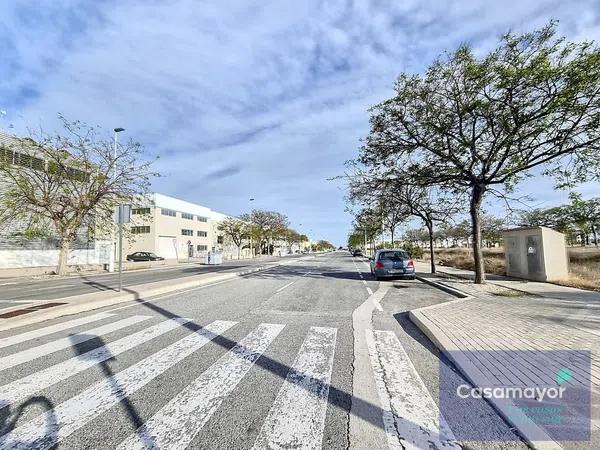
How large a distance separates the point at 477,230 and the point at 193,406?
44.9ft

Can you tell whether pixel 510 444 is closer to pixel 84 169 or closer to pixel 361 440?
pixel 361 440

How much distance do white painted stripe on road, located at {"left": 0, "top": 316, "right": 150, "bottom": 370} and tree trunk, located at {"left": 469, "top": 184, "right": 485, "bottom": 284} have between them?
12743 mm

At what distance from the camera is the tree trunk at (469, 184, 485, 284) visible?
13.5m

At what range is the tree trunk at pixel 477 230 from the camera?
531 inches

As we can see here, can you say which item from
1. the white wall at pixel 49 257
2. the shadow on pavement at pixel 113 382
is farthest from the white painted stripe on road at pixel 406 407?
the white wall at pixel 49 257

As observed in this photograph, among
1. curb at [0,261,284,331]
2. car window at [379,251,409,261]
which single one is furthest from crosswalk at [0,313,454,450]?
car window at [379,251,409,261]

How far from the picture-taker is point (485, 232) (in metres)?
60.4

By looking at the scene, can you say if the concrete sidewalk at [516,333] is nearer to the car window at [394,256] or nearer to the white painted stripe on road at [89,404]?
the white painted stripe on road at [89,404]

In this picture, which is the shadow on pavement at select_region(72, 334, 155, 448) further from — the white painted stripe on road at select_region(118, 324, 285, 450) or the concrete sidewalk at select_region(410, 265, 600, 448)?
the concrete sidewalk at select_region(410, 265, 600, 448)

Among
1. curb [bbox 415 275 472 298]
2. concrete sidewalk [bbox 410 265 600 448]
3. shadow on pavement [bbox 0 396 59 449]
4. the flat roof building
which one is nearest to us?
shadow on pavement [bbox 0 396 59 449]

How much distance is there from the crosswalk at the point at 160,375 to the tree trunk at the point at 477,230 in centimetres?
962

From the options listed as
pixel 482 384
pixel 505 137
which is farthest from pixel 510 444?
pixel 505 137

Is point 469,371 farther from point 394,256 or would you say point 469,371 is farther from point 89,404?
point 394,256

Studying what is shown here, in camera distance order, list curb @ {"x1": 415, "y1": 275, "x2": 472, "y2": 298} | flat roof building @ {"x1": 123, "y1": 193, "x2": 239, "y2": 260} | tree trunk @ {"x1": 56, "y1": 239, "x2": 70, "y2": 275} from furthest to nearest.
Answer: flat roof building @ {"x1": 123, "y1": 193, "x2": 239, "y2": 260}
tree trunk @ {"x1": 56, "y1": 239, "x2": 70, "y2": 275}
curb @ {"x1": 415, "y1": 275, "x2": 472, "y2": 298}
